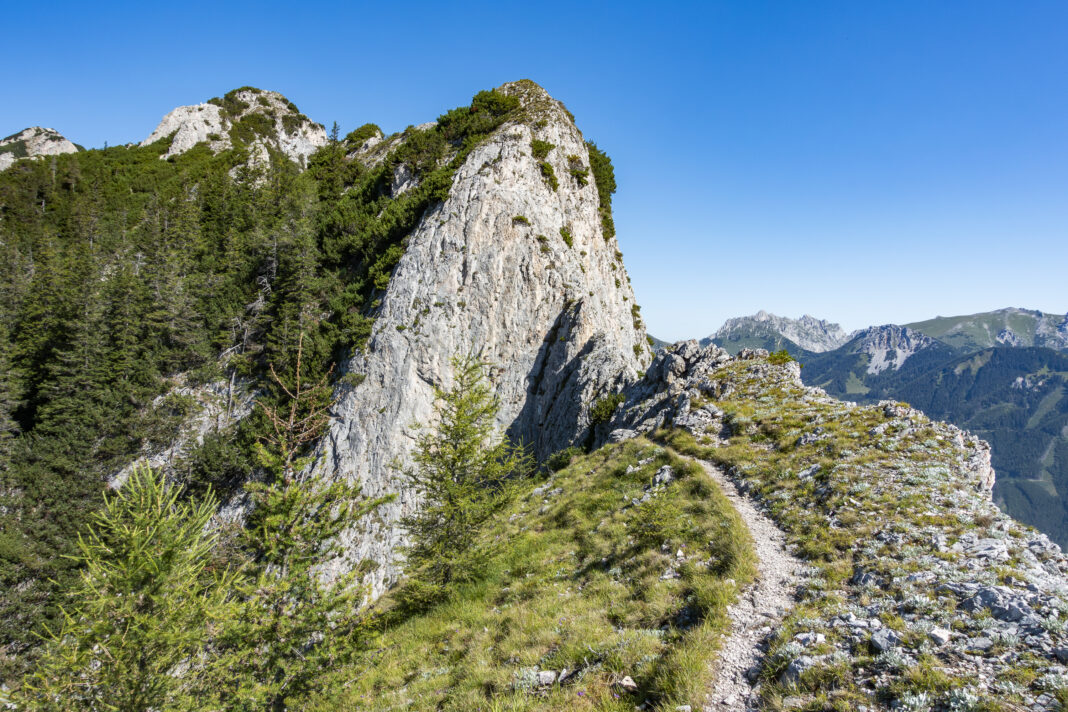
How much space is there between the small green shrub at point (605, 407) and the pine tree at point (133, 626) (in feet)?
90.3

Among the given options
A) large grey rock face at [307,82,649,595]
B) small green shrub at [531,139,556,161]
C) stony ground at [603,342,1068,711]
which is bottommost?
stony ground at [603,342,1068,711]

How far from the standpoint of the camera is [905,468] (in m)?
14.3

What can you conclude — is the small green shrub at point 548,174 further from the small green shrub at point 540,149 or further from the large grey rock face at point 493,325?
the large grey rock face at point 493,325

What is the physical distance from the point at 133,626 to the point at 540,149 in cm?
5478

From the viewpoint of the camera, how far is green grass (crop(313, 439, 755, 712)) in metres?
7.54

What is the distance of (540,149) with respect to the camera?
51562 millimetres

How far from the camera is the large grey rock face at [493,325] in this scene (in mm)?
39094

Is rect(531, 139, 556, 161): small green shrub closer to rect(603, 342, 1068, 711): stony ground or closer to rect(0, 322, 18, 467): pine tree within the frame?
rect(603, 342, 1068, 711): stony ground

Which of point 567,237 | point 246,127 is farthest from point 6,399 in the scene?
point 246,127

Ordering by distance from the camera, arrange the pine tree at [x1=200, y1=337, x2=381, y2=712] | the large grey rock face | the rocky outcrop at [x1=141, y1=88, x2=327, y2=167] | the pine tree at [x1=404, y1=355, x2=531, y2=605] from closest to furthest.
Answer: the pine tree at [x1=200, y1=337, x2=381, y2=712] < the pine tree at [x1=404, y1=355, x2=531, y2=605] < the large grey rock face < the rocky outcrop at [x1=141, y1=88, x2=327, y2=167]

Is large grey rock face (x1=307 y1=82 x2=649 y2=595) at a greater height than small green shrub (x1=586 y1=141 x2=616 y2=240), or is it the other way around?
small green shrub (x1=586 y1=141 x2=616 y2=240)

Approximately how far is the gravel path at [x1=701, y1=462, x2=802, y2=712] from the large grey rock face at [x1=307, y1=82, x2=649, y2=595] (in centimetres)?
2273

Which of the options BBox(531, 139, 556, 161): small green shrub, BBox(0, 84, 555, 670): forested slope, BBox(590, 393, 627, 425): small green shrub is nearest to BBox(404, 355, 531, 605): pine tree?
BBox(590, 393, 627, 425): small green shrub

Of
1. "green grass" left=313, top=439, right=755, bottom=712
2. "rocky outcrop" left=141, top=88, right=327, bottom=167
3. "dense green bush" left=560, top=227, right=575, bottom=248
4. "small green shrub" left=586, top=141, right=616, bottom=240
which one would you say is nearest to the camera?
"green grass" left=313, top=439, right=755, bottom=712
